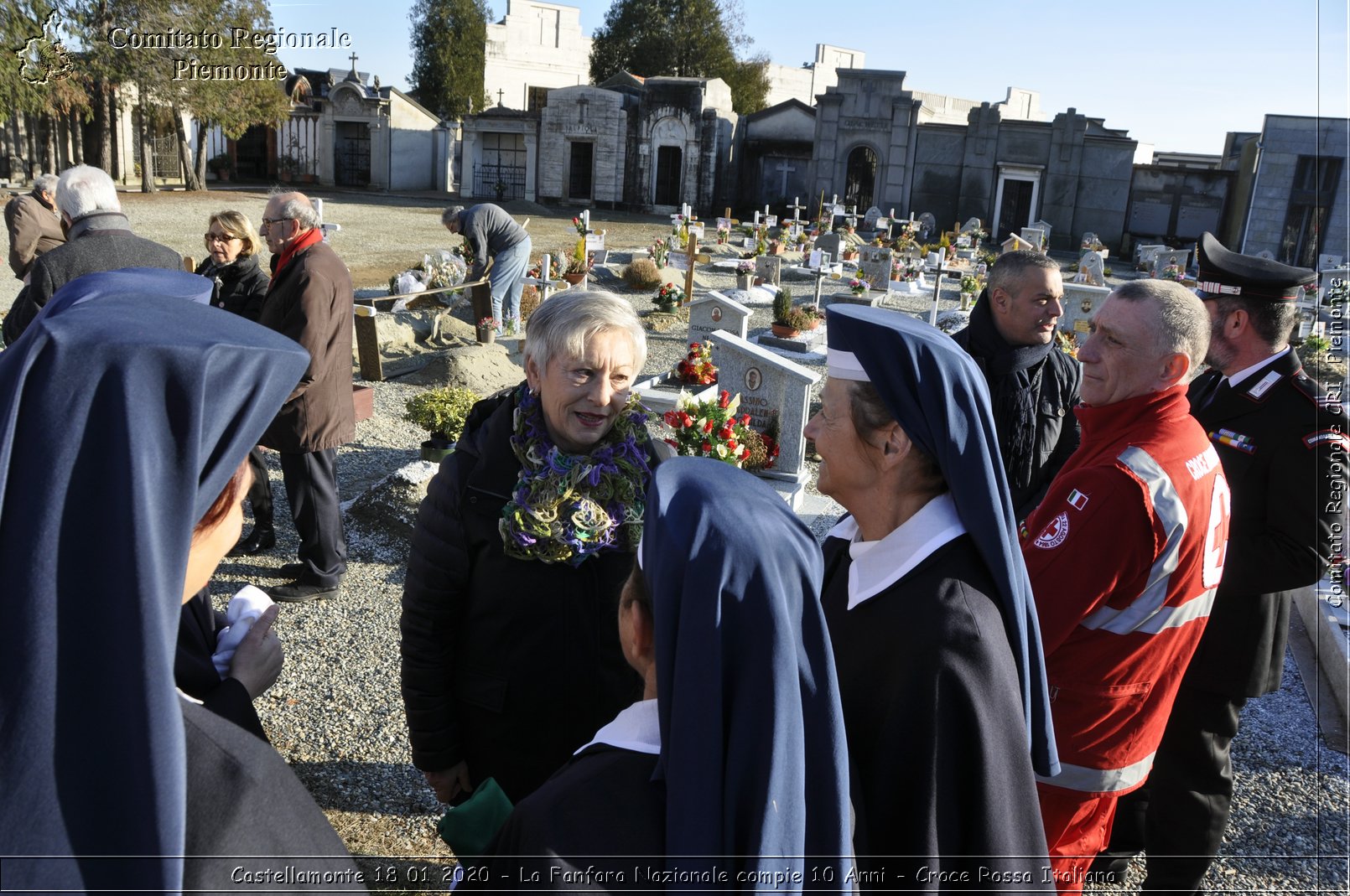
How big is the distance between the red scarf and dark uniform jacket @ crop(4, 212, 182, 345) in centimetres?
52

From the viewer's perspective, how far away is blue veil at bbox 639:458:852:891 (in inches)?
50.7

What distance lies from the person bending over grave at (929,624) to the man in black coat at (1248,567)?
1456 mm

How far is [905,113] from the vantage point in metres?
31.8

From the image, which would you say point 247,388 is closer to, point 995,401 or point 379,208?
point 995,401

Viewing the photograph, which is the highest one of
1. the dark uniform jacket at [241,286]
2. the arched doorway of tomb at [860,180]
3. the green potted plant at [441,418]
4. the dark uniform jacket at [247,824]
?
the arched doorway of tomb at [860,180]

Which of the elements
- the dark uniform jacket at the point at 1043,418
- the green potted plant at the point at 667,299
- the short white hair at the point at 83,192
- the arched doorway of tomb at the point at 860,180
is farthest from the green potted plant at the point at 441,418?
the arched doorway of tomb at the point at 860,180

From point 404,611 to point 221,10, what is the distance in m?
32.3

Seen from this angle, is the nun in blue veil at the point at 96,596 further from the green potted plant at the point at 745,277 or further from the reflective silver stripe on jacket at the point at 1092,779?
the green potted plant at the point at 745,277

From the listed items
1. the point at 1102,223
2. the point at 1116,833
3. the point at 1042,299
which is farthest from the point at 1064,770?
the point at 1102,223

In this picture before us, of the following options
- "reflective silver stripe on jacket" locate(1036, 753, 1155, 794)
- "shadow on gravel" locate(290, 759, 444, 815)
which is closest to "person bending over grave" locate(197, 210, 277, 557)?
"shadow on gravel" locate(290, 759, 444, 815)

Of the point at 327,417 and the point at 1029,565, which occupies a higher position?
the point at 1029,565

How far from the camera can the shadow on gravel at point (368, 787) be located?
12.0 ft

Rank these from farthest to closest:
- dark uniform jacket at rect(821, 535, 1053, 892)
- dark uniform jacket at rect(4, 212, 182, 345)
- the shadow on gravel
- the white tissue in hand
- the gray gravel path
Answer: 1. dark uniform jacket at rect(4, 212, 182, 345)
2. the shadow on gravel
3. the gray gravel path
4. the white tissue in hand
5. dark uniform jacket at rect(821, 535, 1053, 892)

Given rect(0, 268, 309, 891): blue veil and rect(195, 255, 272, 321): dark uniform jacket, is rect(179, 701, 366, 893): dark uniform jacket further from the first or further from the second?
rect(195, 255, 272, 321): dark uniform jacket
